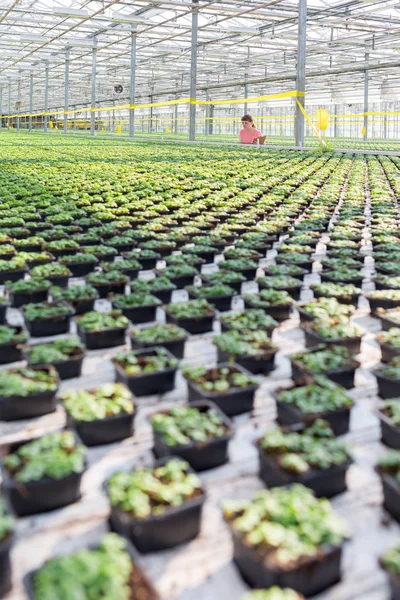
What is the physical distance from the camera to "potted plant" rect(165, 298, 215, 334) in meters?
4.66

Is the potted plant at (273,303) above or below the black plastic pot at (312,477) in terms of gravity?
above

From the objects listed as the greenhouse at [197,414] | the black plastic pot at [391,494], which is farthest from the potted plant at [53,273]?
the black plastic pot at [391,494]

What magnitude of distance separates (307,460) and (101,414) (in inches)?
43.1

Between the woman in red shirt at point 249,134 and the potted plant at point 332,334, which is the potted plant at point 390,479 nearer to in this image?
the potted plant at point 332,334

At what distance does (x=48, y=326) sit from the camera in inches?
181

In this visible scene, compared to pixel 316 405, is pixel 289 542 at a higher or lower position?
lower

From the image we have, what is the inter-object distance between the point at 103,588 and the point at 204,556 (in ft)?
2.00

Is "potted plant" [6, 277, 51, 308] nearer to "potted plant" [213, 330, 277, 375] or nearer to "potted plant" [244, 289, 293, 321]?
"potted plant" [244, 289, 293, 321]

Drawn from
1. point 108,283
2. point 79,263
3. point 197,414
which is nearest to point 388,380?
point 197,414

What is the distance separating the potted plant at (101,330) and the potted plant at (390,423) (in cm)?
200

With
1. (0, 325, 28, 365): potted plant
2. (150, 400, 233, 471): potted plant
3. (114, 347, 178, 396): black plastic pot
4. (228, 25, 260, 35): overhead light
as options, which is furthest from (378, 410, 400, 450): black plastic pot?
(228, 25, 260, 35): overhead light

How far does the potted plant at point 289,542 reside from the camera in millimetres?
2129

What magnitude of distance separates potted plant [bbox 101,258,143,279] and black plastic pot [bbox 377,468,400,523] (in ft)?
12.7

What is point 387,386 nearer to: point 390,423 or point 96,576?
point 390,423
